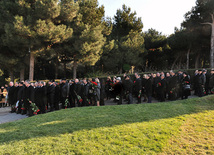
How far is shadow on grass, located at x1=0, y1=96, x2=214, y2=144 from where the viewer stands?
543 cm

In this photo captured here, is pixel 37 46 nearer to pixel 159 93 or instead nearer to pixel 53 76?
pixel 53 76

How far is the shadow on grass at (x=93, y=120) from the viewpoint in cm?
543

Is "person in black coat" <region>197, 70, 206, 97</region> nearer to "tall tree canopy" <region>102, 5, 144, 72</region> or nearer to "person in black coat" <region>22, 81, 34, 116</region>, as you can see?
"person in black coat" <region>22, 81, 34, 116</region>

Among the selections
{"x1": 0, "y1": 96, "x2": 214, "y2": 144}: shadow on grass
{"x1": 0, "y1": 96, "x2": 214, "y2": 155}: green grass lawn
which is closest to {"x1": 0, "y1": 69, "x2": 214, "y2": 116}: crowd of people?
{"x1": 0, "y1": 96, "x2": 214, "y2": 144}: shadow on grass

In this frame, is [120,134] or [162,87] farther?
[162,87]

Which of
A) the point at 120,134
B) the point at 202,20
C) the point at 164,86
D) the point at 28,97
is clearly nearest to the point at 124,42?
the point at 202,20

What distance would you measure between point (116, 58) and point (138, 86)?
1710 cm

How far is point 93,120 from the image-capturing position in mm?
6438

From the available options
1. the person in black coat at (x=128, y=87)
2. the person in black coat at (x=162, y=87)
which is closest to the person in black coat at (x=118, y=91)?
the person in black coat at (x=128, y=87)

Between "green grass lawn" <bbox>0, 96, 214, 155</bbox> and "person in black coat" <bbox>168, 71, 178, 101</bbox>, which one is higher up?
"person in black coat" <bbox>168, 71, 178, 101</bbox>

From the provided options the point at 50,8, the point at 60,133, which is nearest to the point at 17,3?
the point at 50,8

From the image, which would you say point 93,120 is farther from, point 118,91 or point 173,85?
point 173,85

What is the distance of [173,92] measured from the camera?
10992 mm

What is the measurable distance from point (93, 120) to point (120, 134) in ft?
5.03
